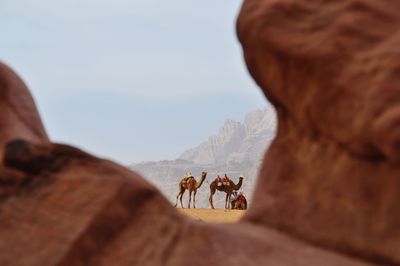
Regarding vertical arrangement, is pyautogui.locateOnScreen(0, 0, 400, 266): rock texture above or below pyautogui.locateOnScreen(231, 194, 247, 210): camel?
above

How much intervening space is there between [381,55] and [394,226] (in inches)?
25.0

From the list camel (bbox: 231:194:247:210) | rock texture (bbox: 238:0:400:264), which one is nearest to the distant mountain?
camel (bbox: 231:194:247:210)

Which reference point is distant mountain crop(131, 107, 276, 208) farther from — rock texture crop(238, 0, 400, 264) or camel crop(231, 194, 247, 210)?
rock texture crop(238, 0, 400, 264)

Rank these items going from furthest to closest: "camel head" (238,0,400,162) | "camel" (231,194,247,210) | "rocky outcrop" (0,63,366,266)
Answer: "camel" (231,194,247,210) → "rocky outcrop" (0,63,366,266) → "camel head" (238,0,400,162)

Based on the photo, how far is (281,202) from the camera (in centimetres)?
283

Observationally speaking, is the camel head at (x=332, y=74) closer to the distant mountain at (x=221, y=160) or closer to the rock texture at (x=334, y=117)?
the rock texture at (x=334, y=117)

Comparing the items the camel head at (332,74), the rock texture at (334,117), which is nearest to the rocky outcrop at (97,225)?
the rock texture at (334,117)

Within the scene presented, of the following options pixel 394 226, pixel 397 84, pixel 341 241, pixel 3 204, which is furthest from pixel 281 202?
pixel 3 204

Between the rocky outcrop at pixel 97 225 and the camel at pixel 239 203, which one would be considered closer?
the rocky outcrop at pixel 97 225

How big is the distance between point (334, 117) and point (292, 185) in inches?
16.5

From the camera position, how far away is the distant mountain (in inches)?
2420

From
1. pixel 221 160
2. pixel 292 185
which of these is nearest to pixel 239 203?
pixel 292 185

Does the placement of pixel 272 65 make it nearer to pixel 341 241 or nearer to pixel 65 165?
pixel 341 241

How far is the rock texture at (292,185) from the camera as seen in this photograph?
241cm
